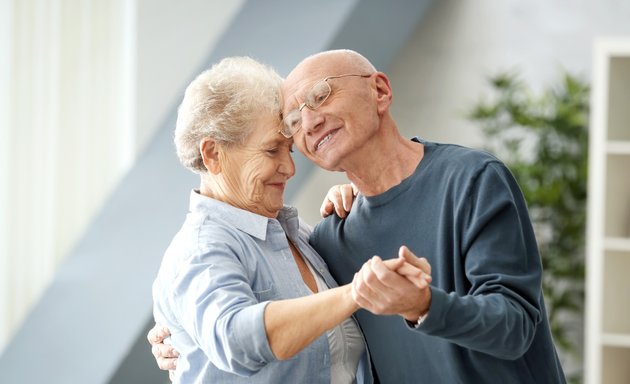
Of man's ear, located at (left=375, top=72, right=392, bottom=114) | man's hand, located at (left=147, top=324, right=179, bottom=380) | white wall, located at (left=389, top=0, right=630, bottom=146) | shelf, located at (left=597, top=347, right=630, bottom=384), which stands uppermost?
white wall, located at (left=389, top=0, right=630, bottom=146)

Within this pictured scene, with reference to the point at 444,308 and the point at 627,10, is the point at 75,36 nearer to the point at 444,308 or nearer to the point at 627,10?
the point at 627,10

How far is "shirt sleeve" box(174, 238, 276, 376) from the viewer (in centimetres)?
183

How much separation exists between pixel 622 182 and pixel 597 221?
263 mm

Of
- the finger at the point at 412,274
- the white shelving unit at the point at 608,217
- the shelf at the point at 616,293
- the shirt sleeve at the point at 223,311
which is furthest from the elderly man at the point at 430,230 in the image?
the shelf at the point at 616,293

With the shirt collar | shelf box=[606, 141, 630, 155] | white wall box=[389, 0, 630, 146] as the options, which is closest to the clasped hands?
the shirt collar

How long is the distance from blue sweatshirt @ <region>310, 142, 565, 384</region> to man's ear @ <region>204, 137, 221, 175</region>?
361 mm

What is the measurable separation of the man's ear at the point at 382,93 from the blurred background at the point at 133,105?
1769mm

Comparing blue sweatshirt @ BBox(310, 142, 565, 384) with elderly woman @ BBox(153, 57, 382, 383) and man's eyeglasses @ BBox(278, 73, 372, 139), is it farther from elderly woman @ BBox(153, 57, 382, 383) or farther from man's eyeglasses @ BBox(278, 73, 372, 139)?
Answer: man's eyeglasses @ BBox(278, 73, 372, 139)

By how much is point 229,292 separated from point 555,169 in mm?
3284

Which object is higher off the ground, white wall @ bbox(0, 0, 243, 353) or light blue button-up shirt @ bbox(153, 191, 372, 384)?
white wall @ bbox(0, 0, 243, 353)

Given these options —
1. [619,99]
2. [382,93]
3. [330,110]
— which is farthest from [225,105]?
[619,99]

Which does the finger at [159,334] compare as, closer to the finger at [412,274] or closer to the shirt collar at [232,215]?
the shirt collar at [232,215]

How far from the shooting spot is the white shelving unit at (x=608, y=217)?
14.6 feet

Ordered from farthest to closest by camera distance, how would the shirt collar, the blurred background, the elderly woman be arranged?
the blurred background < the shirt collar < the elderly woman
